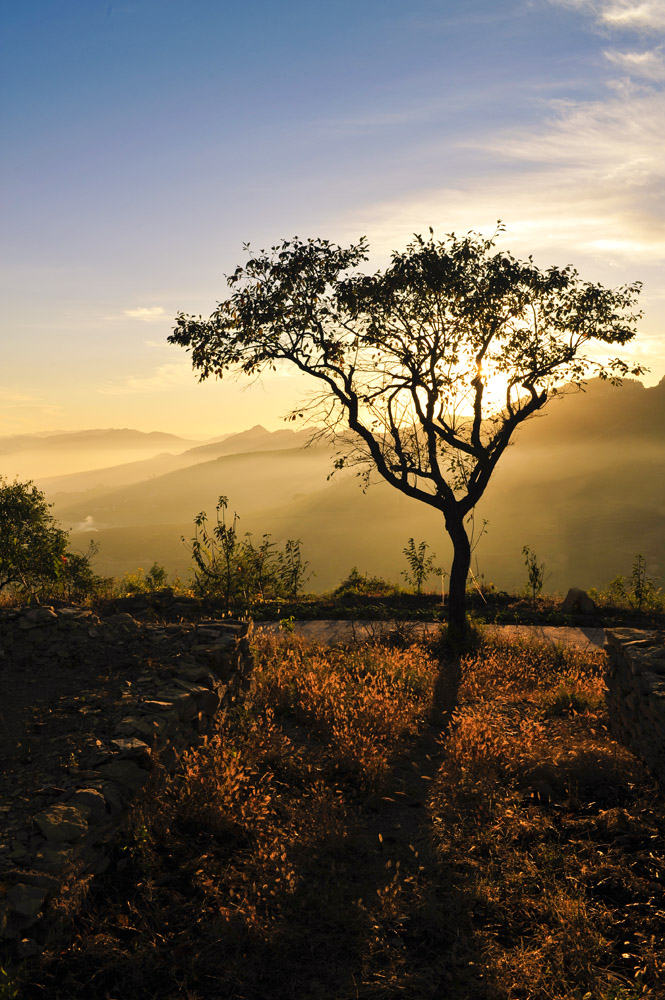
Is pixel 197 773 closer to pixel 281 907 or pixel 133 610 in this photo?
pixel 281 907

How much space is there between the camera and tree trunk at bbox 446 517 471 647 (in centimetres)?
1368

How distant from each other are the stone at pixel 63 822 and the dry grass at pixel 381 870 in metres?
0.50

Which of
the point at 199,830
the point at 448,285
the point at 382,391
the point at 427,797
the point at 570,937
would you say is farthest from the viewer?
the point at 382,391

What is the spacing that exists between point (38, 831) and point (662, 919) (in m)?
4.82

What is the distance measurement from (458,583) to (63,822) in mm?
10220

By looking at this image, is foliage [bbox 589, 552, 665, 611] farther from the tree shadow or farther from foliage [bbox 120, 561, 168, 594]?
the tree shadow

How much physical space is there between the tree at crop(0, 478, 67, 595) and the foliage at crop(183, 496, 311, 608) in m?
6.19

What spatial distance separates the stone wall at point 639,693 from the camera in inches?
285

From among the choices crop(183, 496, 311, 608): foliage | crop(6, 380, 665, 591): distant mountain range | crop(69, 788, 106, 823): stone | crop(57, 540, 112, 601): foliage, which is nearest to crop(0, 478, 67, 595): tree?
crop(57, 540, 112, 601): foliage

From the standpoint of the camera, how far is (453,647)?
12812 millimetres

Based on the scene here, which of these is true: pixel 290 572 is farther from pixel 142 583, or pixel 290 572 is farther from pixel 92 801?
pixel 92 801

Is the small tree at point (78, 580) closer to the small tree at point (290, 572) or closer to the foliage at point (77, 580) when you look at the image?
the foliage at point (77, 580)

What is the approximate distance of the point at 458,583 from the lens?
13977 mm

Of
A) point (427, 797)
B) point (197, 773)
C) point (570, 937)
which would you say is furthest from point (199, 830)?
point (570, 937)
